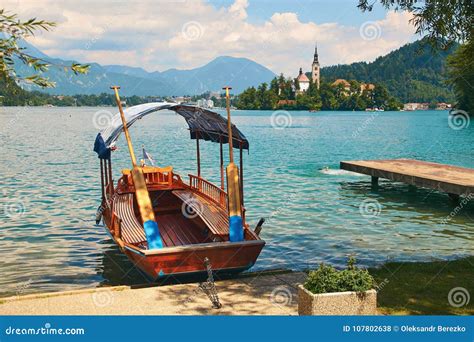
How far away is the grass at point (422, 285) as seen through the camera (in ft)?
36.8

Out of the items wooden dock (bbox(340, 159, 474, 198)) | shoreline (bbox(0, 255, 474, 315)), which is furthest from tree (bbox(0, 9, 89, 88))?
wooden dock (bbox(340, 159, 474, 198))

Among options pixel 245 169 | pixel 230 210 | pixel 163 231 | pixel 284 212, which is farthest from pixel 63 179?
pixel 230 210

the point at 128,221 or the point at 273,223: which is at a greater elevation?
the point at 128,221

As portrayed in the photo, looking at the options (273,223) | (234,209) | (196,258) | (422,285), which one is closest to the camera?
(422,285)

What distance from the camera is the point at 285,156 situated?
5962cm

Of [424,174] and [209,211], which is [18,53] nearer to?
[209,211]

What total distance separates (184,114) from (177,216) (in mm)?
3805

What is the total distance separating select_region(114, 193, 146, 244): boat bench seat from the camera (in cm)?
1564

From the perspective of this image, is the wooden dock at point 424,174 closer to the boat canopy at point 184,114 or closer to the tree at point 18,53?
the boat canopy at point 184,114

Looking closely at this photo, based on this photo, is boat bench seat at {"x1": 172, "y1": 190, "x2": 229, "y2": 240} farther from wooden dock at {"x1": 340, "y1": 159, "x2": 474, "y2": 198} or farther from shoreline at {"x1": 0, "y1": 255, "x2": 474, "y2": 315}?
wooden dock at {"x1": 340, "y1": 159, "x2": 474, "y2": 198}

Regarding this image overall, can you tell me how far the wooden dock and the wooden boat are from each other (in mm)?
11564

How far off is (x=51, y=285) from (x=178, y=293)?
18.6ft

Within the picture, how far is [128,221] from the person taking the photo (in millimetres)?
17156

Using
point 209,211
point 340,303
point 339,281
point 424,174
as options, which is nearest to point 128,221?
point 209,211
